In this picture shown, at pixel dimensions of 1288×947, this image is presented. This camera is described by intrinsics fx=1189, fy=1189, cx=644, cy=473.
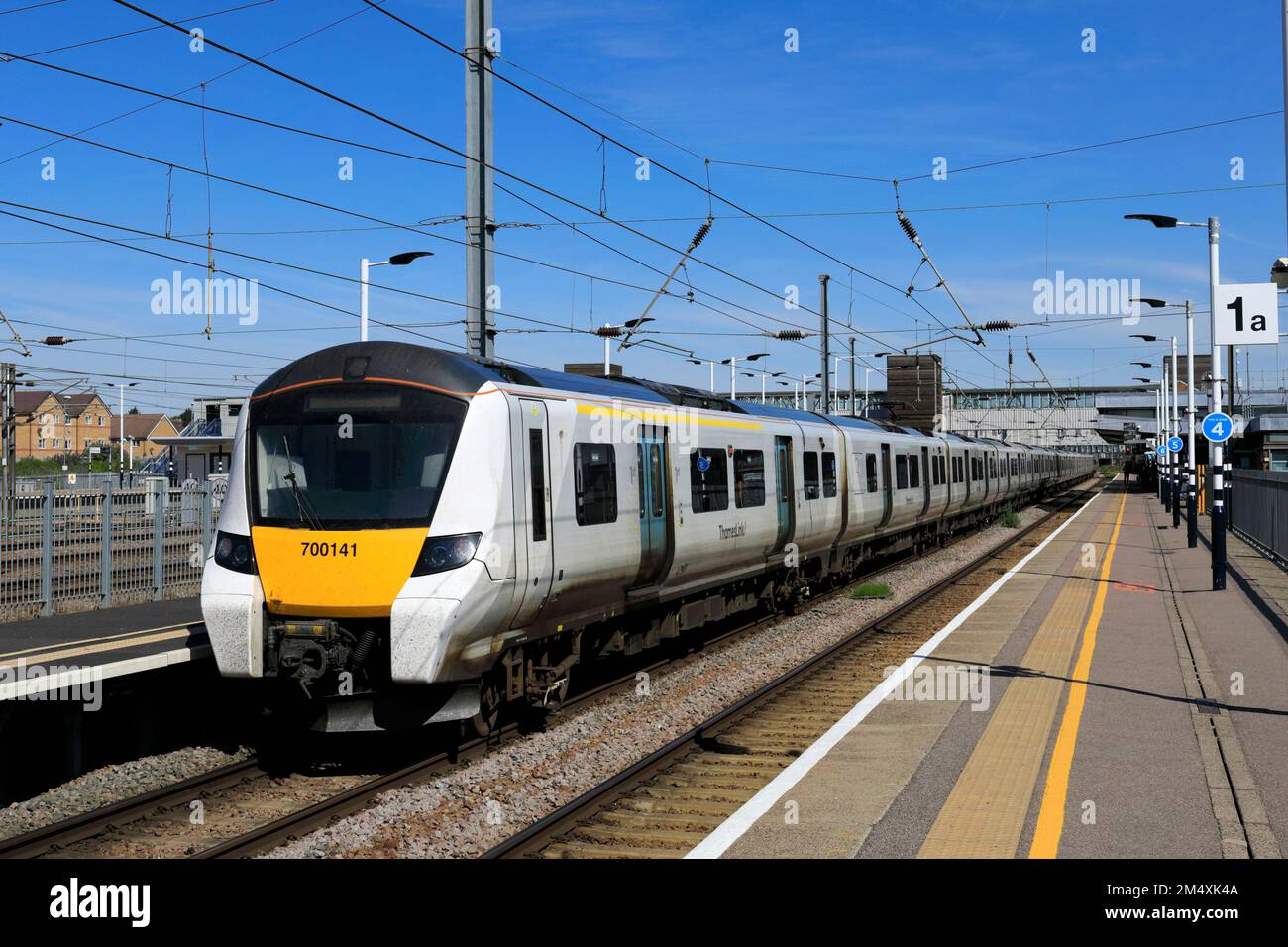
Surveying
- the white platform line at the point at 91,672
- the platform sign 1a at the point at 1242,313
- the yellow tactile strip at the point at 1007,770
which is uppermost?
the platform sign 1a at the point at 1242,313

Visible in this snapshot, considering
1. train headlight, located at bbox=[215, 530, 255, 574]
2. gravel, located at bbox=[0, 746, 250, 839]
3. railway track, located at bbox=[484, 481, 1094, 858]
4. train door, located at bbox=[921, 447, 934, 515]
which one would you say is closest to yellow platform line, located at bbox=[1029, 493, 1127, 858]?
railway track, located at bbox=[484, 481, 1094, 858]

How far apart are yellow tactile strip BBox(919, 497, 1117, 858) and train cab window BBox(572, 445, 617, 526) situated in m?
3.75

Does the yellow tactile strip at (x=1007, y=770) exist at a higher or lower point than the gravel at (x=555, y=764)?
higher

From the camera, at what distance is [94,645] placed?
11133 millimetres

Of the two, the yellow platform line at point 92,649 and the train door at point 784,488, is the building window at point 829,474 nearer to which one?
the train door at point 784,488

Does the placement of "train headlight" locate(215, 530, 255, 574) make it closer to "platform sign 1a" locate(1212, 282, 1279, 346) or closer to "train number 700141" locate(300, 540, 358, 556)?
"train number 700141" locate(300, 540, 358, 556)

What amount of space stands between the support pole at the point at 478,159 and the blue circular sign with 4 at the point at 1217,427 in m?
13.6

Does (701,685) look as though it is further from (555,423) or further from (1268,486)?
(1268,486)

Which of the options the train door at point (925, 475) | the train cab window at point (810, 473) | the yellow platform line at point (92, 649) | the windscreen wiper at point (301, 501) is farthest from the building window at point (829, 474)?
the windscreen wiper at point (301, 501)

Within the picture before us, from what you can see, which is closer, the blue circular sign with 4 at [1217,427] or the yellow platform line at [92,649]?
the yellow platform line at [92,649]

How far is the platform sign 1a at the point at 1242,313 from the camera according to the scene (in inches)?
679
